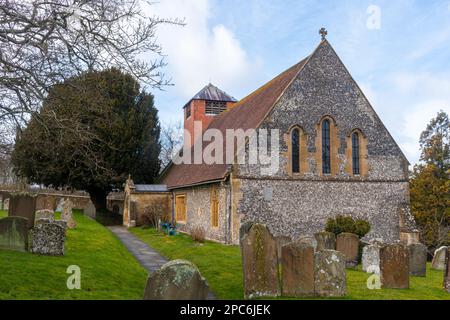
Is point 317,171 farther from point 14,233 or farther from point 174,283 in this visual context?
point 174,283

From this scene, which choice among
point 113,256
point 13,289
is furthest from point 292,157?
point 13,289

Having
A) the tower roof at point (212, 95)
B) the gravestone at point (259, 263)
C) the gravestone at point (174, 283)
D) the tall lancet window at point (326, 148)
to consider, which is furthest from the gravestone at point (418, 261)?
the tower roof at point (212, 95)

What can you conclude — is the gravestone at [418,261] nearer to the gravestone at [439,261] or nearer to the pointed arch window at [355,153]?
the gravestone at [439,261]

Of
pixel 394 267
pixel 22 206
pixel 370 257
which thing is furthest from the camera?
pixel 370 257

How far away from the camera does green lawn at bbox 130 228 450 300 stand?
935cm

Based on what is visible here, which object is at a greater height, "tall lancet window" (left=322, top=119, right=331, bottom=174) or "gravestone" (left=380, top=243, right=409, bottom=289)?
"tall lancet window" (left=322, top=119, right=331, bottom=174)

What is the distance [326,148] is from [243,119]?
4.64 metres

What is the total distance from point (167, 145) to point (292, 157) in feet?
131

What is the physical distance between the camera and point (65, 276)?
8984 millimetres

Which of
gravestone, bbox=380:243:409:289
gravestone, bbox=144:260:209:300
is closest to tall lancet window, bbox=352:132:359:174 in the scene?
gravestone, bbox=380:243:409:289

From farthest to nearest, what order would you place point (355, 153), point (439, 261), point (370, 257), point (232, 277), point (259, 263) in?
point (355, 153)
point (439, 261)
point (370, 257)
point (232, 277)
point (259, 263)

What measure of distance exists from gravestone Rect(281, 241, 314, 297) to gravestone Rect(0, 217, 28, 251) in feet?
21.8

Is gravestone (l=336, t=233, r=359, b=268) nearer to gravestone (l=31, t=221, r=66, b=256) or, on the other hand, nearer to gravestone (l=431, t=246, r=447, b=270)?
gravestone (l=431, t=246, r=447, b=270)

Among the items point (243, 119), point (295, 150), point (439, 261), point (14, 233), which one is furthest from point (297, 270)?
point (243, 119)
